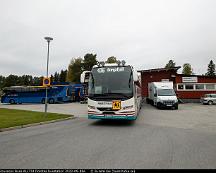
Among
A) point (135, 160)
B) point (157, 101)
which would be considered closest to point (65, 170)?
point (135, 160)

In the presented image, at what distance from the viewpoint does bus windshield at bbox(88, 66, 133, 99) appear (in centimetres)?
984

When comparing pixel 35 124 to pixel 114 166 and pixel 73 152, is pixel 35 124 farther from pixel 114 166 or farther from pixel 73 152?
pixel 114 166

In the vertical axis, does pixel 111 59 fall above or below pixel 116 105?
above

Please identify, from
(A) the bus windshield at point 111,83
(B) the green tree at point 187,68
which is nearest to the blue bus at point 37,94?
(A) the bus windshield at point 111,83

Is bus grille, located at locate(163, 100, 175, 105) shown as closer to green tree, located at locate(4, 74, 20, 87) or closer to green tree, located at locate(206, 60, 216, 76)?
green tree, located at locate(206, 60, 216, 76)

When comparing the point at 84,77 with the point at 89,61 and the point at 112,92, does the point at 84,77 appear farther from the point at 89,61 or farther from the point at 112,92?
the point at 89,61

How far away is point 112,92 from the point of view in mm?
9891

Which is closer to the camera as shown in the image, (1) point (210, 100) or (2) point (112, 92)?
(2) point (112, 92)

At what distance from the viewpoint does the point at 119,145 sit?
247 inches

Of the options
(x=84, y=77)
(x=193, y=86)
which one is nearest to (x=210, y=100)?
(x=193, y=86)

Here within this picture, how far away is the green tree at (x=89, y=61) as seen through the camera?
6961 centimetres

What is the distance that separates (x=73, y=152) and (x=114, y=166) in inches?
61.3

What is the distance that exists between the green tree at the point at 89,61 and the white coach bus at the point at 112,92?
194 ft

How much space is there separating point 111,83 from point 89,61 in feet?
200
